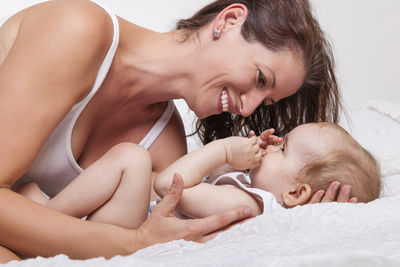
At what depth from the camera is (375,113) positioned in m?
2.73

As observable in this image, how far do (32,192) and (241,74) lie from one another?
0.70m

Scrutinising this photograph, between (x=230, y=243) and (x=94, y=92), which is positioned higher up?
(x=94, y=92)

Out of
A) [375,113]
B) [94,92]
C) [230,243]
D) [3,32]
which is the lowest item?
[375,113]

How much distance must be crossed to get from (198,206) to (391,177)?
0.77m

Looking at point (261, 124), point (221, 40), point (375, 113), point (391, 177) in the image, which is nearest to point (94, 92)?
point (221, 40)

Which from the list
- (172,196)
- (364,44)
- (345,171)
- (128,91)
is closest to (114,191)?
(172,196)

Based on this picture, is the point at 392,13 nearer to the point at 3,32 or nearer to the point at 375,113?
the point at 375,113

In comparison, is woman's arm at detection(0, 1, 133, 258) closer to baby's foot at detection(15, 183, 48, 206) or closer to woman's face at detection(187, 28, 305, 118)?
baby's foot at detection(15, 183, 48, 206)

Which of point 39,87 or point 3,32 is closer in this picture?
point 39,87

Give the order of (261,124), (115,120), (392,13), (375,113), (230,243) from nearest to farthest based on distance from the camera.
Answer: (230,243) → (115,120) → (261,124) → (375,113) → (392,13)

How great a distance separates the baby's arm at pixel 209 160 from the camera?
1.69 m

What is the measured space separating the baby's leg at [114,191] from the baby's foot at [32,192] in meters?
0.08

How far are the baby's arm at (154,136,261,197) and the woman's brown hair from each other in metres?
0.31

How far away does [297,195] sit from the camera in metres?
1.74
